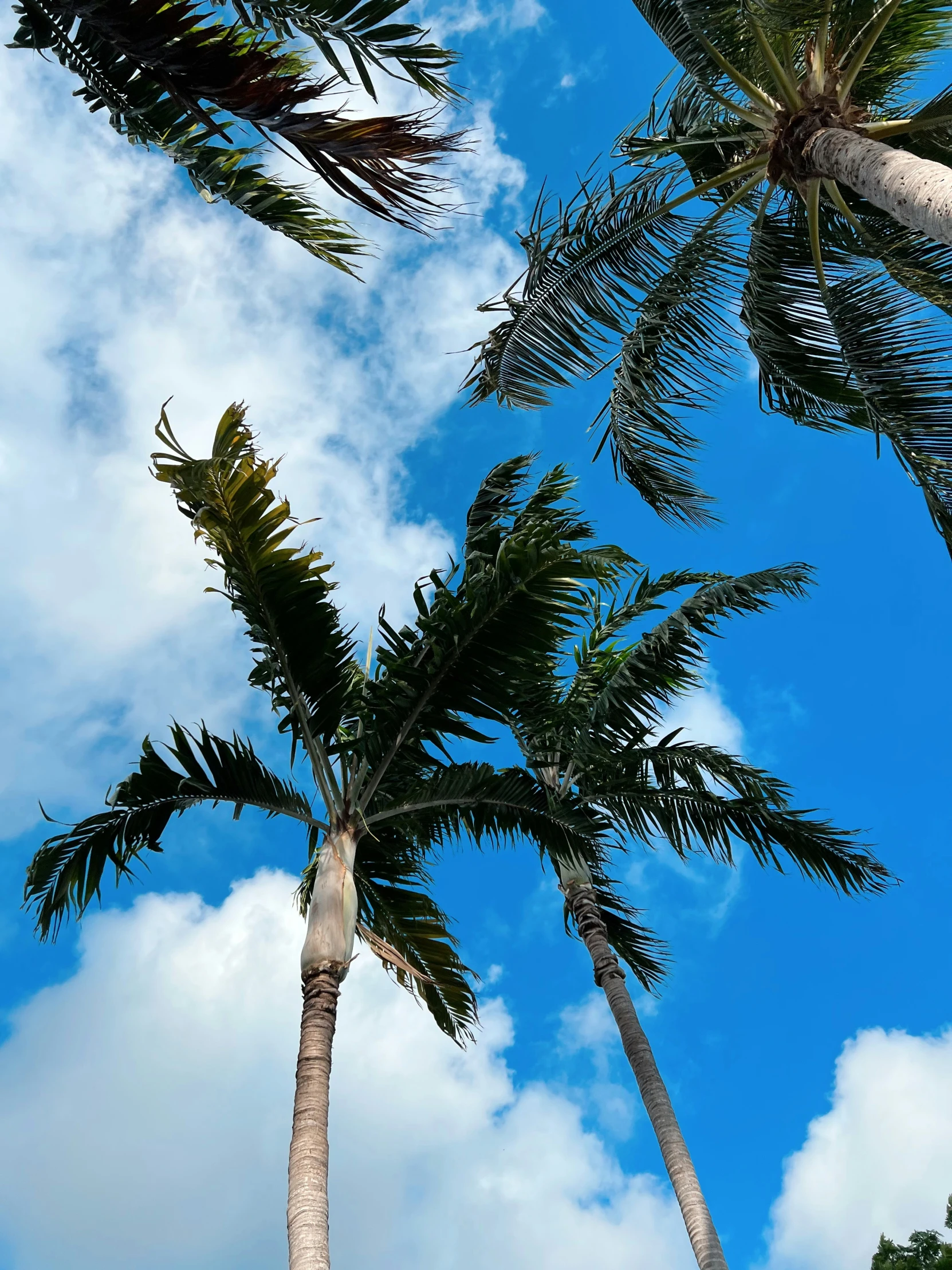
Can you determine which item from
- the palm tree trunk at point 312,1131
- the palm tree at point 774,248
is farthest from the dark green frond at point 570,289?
the palm tree trunk at point 312,1131

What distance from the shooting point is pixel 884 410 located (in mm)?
6750

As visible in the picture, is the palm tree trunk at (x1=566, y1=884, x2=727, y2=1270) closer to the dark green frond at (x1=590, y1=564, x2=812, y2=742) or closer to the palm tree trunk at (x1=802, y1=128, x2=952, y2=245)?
the dark green frond at (x1=590, y1=564, x2=812, y2=742)

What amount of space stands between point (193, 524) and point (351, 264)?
2402 mm

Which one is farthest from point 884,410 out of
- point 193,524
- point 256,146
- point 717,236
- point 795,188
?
point 193,524

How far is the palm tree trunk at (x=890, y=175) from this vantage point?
193 inches

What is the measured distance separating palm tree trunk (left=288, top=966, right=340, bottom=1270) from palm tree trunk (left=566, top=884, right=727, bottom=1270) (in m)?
3.85

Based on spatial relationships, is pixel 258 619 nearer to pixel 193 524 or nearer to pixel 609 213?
pixel 193 524

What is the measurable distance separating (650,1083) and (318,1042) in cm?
413

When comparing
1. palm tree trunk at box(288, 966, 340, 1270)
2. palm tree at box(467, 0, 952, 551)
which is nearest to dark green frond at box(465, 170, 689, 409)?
palm tree at box(467, 0, 952, 551)

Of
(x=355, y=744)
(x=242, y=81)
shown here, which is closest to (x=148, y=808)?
(x=355, y=744)

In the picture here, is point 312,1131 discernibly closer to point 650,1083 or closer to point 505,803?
point 505,803

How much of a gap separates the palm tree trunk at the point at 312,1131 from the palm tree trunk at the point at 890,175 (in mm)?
5808

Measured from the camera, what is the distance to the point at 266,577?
6922mm

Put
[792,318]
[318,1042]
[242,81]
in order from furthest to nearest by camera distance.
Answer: [792,318] → [318,1042] → [242,81]
